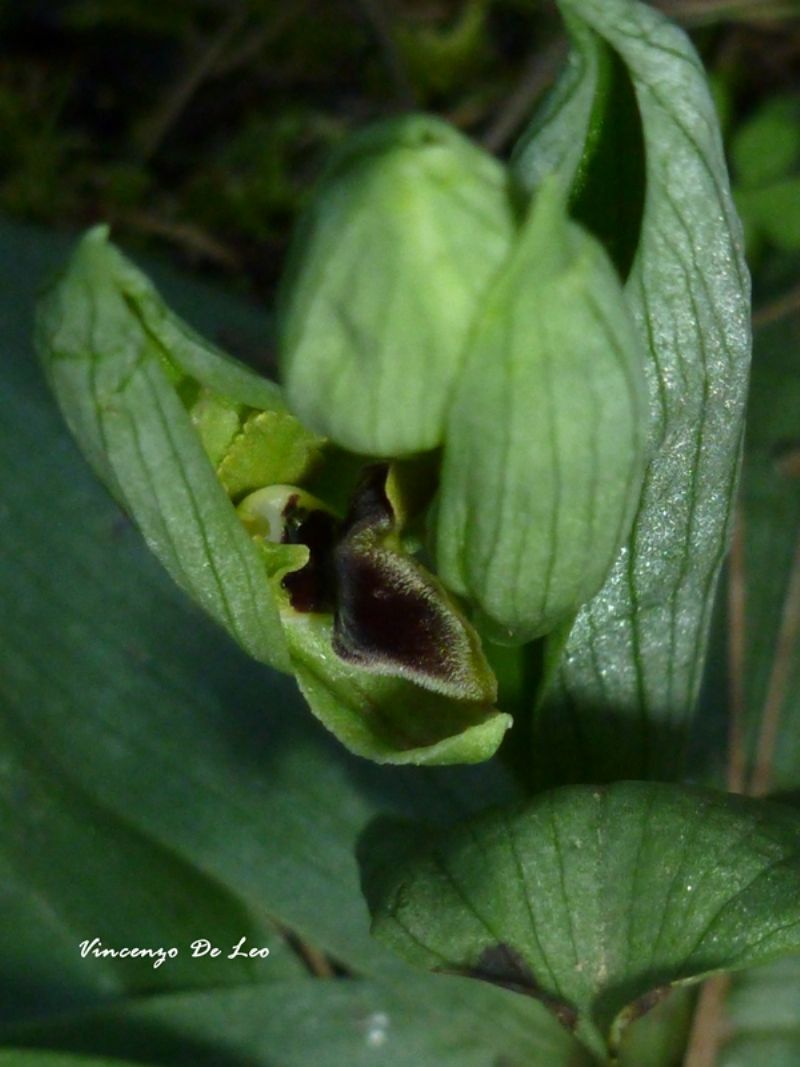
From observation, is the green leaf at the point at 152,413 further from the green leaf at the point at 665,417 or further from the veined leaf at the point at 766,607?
the veined leaf at the point at 766,607

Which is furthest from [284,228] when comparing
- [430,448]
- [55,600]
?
[430,448]

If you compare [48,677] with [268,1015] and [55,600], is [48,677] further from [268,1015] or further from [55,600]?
[268,1015]

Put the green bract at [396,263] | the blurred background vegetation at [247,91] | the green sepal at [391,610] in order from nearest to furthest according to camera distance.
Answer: the green bract at [396,263], the green sepal at [391,610], the blurred background vegetation at [247,91]

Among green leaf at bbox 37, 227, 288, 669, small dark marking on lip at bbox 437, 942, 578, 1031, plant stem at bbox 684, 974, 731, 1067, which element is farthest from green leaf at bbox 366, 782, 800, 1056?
plant stem at bbox 684, 974, 731, 1067
